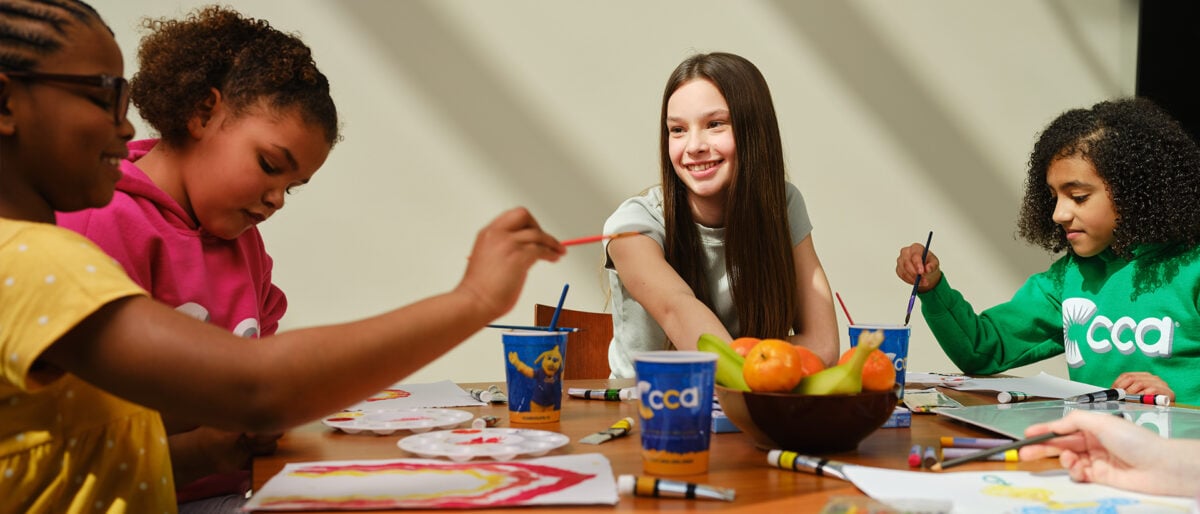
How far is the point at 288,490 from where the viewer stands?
91cm

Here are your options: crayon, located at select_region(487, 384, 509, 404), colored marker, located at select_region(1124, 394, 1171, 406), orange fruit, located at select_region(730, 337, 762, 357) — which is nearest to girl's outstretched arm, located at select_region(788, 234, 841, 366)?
colored marker, located at select_region(1124, 394, 1171, 406)

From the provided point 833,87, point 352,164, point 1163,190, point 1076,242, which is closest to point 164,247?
point 352,164

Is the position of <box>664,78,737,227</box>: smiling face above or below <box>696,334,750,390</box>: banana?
above

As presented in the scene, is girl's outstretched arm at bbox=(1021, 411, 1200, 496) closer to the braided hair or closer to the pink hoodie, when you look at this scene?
the braided hair

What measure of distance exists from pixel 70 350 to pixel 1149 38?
405 centimetres

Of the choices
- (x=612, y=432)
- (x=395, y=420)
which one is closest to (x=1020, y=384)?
(x=612, y=432)

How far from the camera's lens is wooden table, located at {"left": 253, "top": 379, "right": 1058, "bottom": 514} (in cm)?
88

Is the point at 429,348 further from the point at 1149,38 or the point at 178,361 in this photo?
the point at 1149,38

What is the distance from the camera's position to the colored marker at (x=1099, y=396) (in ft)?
4.76

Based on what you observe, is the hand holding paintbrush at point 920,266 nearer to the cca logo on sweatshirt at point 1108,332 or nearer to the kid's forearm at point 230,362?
the cca logo on sweatshirt at point 1108,332

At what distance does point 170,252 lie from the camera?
1522 mm

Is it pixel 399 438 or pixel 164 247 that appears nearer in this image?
pixel 399 438

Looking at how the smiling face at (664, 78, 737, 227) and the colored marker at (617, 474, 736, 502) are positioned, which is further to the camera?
the smiling face at (664, 78, 737, 227)

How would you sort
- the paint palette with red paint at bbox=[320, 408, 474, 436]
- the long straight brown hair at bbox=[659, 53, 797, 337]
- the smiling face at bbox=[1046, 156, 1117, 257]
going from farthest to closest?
the smiling face at bbox=[1046, 156, 1117, 257] < the long straight brown hair at bbox=[659, 53, 797, 337] < the paint palette with red paint at bbox=[320, 408, 474, 436]
